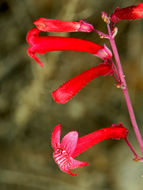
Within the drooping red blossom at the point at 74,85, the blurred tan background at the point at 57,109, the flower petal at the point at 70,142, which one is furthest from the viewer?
the blurred tan background at the point at 57,109

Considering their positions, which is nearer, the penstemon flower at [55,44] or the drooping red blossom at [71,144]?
the drooping red blossom at [71,144]

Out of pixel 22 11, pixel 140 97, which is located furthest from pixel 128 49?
pixel 22 11

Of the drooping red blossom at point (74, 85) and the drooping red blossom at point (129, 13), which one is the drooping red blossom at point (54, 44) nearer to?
the drooping red blossom at point (74, 85)

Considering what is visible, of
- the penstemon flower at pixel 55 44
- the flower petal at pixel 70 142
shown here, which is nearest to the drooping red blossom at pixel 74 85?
the penstemon flower at pixel 55 44

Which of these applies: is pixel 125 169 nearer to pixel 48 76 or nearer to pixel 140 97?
pixel 140 97

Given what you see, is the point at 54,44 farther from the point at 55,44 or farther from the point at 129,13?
the point at 129,13

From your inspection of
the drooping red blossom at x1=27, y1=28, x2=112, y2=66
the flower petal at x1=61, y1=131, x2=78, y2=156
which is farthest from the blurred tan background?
the flower petal at x1=61, y1=131, x2=78, y2=156
